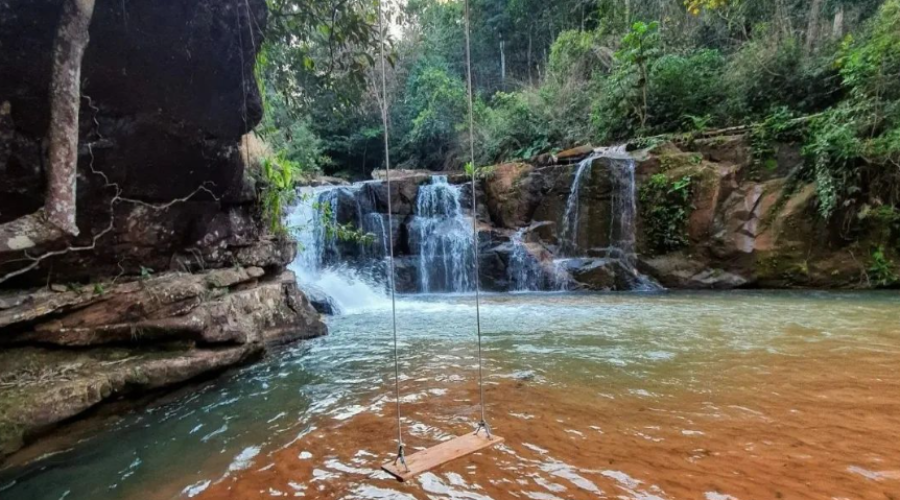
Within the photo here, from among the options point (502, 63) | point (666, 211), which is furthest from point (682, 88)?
point (502, 63)

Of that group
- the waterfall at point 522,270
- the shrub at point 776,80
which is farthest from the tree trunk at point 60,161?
the shrub at point 776,80

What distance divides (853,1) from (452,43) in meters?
15.6

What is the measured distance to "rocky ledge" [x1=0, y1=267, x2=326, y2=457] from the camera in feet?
10.4

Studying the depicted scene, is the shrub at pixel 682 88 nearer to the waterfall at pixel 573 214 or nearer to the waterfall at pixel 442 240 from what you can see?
the waterfall at pixel 573 214

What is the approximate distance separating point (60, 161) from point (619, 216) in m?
10.3

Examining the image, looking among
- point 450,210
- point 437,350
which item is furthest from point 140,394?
point 450,210

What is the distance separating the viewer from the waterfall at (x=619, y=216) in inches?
424

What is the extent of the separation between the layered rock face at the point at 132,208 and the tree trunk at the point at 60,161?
0.99 ft

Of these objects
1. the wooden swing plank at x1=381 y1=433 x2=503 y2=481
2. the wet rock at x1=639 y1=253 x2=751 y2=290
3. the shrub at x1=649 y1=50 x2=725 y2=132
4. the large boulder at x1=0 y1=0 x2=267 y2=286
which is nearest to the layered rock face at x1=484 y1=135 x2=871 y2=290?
the wet rock at x1=639 y1=253 x2=751 y2=290

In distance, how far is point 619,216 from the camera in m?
11.0

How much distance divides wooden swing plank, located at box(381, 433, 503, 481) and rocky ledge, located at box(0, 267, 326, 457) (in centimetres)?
239

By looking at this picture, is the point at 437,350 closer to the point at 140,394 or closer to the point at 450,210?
the point at 140,394

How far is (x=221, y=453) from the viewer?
9.73ft

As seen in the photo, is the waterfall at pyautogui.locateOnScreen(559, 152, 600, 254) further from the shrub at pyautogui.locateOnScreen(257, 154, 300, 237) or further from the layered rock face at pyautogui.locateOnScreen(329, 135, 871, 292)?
the shrub at pyautogui.locateOnScreen(257, 154, 300, 237)
